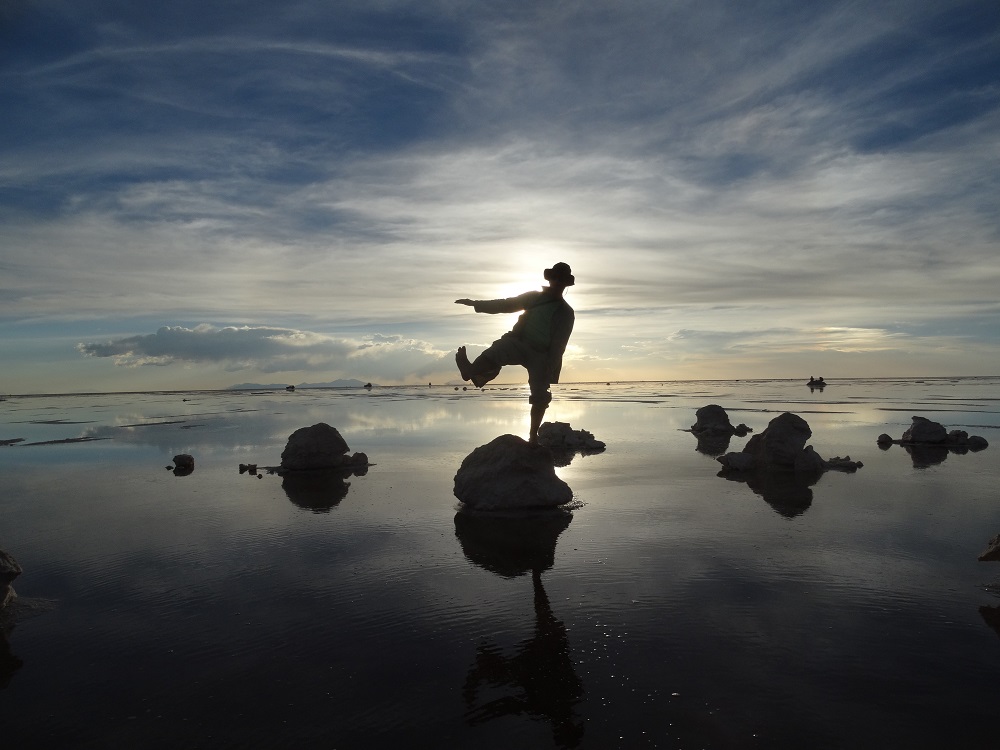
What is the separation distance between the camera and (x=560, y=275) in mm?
11000

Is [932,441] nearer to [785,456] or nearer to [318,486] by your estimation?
[785,456]

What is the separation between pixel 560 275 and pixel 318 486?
8730 mm

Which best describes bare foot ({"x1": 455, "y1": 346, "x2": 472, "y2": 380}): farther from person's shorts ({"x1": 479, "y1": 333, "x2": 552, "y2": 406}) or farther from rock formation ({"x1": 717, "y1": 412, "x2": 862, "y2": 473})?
rock formation ({"x1": 717, "y1": 412, "x2": 862, "y2": 473})

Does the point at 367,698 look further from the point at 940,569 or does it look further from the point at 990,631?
the point at 940,569

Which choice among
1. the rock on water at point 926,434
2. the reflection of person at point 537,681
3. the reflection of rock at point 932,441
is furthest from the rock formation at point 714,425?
the reflection of person at point 537,681

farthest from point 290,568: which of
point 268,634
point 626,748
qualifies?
point 626,748

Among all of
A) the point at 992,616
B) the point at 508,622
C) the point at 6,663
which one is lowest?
the point at 6,663

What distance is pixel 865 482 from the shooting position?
14727 mm

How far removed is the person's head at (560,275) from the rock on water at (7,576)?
9.02m

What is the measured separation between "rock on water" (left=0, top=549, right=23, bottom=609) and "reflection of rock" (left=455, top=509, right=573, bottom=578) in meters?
5.64

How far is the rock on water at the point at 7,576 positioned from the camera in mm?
6861

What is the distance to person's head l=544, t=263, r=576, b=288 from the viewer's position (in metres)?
11.0

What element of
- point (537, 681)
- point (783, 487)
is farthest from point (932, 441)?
point (537, 681)

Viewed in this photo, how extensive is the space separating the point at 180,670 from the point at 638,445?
19.8 m
